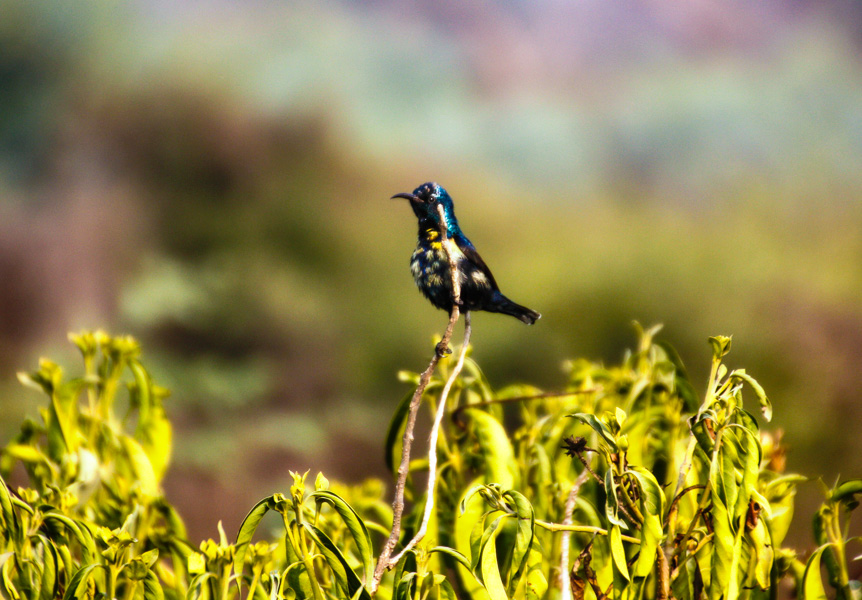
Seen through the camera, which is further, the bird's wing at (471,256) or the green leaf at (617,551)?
the bird's wing at (471,256)

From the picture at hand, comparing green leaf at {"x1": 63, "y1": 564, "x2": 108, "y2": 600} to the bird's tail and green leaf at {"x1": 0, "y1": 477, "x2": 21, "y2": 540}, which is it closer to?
green leaf at {"x1": 0, "y1": 477, "x2": 21, "y2": 540}

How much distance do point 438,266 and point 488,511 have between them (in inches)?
9.9

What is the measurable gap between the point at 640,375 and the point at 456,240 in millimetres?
278

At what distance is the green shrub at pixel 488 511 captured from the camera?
1.63 ft

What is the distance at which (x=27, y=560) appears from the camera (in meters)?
0.56

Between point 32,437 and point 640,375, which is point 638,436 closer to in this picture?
point 640,375

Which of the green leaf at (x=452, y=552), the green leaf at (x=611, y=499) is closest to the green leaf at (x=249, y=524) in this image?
the green leaf at (x=452, y=552)

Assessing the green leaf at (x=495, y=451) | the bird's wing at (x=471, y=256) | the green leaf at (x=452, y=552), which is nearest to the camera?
the green leaf at (x=452, y=552)

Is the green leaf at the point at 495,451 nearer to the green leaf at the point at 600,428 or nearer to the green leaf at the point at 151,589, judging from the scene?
the green leaf at the point at 600,428

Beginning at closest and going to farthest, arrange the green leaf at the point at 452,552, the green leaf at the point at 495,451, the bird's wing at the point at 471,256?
1. the green leaf at the point at 452,552
2. the green leaf at the point at 495,451
3. the bird's wing at the point at 471,256

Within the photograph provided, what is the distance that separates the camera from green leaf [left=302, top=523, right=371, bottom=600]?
0.49m

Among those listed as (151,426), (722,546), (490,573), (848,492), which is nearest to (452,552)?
(490,573)

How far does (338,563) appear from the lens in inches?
19.4

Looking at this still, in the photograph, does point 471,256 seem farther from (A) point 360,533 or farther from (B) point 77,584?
(B) point 77,584
